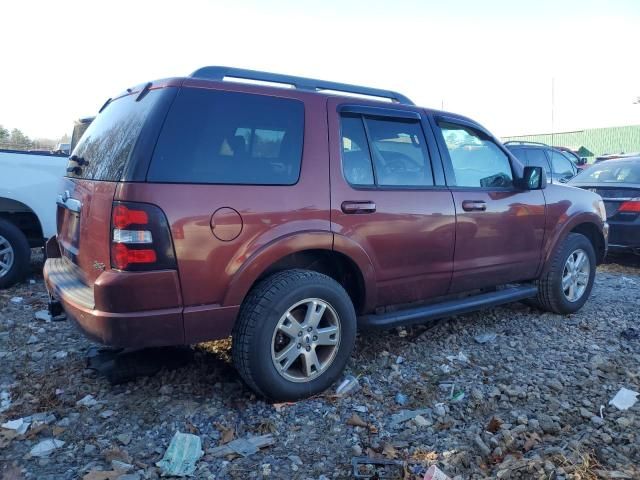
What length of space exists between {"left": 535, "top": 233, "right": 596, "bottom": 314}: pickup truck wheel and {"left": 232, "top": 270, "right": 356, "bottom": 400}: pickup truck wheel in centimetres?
242

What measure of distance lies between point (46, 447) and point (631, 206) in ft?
23.0

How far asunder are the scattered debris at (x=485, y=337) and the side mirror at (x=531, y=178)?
4.25ft

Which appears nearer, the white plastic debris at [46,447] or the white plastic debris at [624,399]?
the white plastic debris at [46,447]

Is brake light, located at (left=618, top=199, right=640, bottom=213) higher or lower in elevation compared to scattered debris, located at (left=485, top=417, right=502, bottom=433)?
higher

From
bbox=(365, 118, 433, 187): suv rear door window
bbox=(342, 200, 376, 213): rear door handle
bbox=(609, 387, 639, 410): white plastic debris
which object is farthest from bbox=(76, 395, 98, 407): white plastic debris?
bbox=(609, 387, 639, 410): white plastic debris

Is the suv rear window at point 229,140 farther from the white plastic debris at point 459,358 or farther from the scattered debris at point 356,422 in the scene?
the white plastic debris at point 459,358

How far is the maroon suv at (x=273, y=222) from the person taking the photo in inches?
105

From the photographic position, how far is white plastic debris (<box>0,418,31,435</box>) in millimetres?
2844

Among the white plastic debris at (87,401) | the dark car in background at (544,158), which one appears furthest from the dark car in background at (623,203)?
the white plastic debris at (87,401)

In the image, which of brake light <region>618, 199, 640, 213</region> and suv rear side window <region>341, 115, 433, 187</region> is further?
brake light <region>618, 199, 640, 213</region>

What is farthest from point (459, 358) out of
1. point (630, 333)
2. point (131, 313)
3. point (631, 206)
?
point (631, 206)

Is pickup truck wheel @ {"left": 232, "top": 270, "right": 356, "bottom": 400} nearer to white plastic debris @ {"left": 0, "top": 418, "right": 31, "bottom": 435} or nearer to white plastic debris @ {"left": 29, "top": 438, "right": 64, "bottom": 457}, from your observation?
white plastic debris @ {"left": 29, "top": 438, "right": 64, "bottom": 457}

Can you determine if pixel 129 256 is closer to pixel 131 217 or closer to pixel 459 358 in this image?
pixel 131 217

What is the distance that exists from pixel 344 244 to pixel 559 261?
2.58 metres
